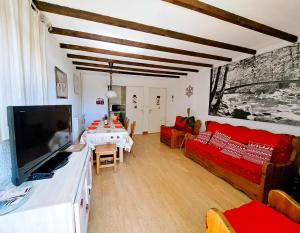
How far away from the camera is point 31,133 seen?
3.52 feet

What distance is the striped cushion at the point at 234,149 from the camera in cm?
255

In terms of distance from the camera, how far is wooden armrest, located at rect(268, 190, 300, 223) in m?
1.15

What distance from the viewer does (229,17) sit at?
1.66 meters

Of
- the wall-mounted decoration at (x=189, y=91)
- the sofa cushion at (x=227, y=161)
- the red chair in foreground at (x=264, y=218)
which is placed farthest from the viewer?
the wall-mounted decoration at (x=189, y=91)

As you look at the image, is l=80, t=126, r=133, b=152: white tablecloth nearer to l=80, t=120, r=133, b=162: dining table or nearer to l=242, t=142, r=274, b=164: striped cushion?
l=80, t=120, r=133, b=162: dining table

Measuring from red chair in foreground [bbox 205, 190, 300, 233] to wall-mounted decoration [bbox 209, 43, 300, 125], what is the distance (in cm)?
165

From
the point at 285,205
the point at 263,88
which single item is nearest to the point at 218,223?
the point at 285,205

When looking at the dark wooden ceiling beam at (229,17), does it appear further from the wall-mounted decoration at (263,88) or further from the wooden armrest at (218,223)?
the wooden armrest at (218,223)

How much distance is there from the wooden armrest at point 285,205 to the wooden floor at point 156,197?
2.51 ft

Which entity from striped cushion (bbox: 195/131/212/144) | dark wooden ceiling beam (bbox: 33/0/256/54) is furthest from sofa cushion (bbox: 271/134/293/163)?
dark wooden ceiling beam (bbox: 33/0/256/54)

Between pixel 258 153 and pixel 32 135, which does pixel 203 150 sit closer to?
pixel 258 153

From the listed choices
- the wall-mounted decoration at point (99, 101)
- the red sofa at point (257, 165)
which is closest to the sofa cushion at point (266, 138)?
the red sofa at point (257, 165)

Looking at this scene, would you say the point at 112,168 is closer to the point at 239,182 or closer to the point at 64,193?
the point at 64,193

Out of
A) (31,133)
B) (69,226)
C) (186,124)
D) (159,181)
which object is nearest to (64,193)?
(69,226)
